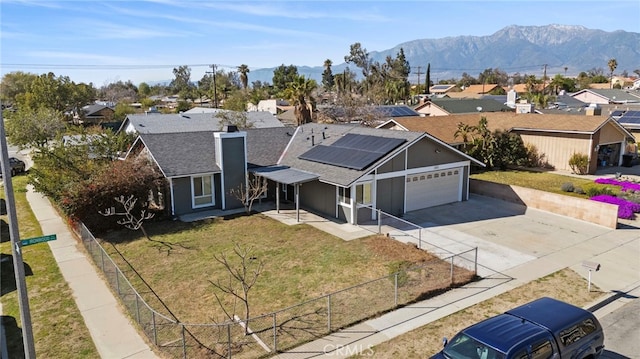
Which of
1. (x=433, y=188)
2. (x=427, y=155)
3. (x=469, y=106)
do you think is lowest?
(x=433, y=188)

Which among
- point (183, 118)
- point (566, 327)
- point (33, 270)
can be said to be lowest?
point (33, 270)

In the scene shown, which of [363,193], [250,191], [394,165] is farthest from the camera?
[250,191]

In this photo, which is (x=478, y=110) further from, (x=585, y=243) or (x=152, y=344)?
(x=152, y=344)

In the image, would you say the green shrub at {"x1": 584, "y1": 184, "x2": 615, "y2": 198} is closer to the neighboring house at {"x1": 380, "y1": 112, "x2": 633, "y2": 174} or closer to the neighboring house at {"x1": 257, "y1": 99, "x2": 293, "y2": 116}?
the neighboring house at {"x1": 380, "y1": 112, "x2": 633, "y2": 174}

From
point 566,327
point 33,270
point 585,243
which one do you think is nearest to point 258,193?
point 33,270

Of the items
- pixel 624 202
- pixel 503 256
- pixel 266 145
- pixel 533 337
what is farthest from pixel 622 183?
pixel 533 337

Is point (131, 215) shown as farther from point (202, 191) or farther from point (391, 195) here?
point (391, 195)
